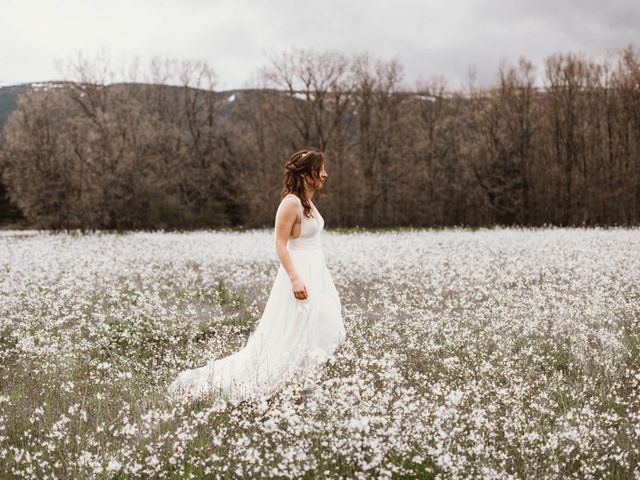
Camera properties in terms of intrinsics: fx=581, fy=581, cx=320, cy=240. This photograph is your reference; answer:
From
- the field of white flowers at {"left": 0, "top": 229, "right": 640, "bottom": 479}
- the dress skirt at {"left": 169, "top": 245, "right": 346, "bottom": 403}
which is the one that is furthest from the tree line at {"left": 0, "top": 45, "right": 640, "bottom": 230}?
the dress skirt at {"left": 169, "top": 245, "right": 346, "bottom": 403}

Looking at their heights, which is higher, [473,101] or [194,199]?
[473,101]

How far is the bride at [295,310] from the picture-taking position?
6.36 meters

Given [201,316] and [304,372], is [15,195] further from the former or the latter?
[304,372]

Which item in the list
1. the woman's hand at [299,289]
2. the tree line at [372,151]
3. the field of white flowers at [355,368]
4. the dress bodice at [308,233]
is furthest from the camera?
the tree line at [372,151]

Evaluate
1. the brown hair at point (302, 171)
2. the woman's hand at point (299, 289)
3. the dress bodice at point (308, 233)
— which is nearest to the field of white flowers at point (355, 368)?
the woman's hand at point (299, 289)

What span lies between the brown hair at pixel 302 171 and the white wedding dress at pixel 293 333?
0.09 m

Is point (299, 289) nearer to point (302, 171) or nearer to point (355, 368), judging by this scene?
point (355, 368)

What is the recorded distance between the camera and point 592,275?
1270cm

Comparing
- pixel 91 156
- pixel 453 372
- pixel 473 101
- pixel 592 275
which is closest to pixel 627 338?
pixel 453 372

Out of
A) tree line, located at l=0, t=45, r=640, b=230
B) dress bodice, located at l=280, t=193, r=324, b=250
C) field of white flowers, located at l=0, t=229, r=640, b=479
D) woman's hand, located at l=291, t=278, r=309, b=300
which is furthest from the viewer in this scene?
tree line, located at l=0, t=45, r=640, b=230

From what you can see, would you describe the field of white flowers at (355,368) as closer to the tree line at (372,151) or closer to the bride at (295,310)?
the bride at (295,310)

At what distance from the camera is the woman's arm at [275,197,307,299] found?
6328 mm

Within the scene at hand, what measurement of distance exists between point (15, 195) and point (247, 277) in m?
32.2

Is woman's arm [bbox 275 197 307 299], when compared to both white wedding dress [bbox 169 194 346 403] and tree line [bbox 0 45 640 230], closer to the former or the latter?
white wedding dress [bbox 169 194 346 403]
